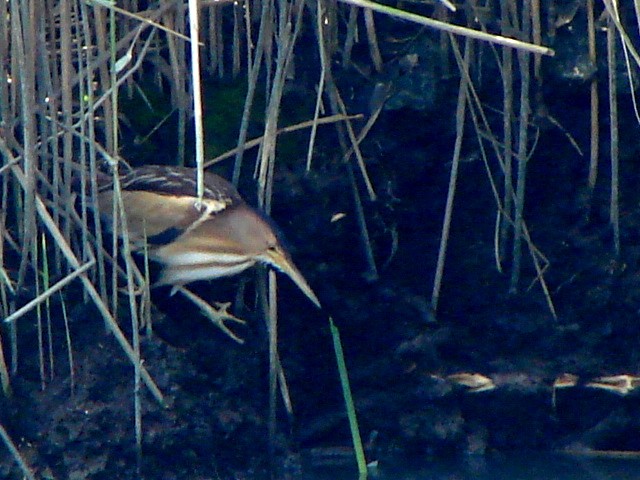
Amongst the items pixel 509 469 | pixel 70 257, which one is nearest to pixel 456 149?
pixel 509 469

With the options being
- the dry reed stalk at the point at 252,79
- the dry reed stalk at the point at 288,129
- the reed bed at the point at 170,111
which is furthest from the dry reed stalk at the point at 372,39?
the dry reed stalk at the point at 252,79

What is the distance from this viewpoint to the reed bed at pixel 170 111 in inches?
133

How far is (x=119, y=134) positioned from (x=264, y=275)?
0.63m

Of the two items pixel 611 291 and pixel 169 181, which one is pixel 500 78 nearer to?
pixel 611 291

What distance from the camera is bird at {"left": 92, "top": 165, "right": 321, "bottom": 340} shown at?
3.65 meters

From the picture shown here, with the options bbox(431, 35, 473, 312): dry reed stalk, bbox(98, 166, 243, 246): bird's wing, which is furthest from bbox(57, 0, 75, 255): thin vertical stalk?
bbox(431, 35, 473, 312): dry reed stalk

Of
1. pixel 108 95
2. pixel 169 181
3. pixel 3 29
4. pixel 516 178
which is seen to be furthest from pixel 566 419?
pixel 3 29

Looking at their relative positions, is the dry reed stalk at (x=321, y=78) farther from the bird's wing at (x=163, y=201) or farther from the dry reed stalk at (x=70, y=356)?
the dry reed stalk at (x=70, y=356)

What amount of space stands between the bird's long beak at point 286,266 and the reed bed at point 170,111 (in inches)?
2.6

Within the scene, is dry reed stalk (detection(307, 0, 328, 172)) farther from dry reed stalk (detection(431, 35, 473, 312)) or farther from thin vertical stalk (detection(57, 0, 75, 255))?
thin vertical stalk (detection(57, 0, 75, 255))

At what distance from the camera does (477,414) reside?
413 cm

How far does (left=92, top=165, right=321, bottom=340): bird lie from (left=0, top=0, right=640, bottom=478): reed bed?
0.08m

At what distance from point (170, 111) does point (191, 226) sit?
1.28 ft

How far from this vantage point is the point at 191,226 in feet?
12.3
